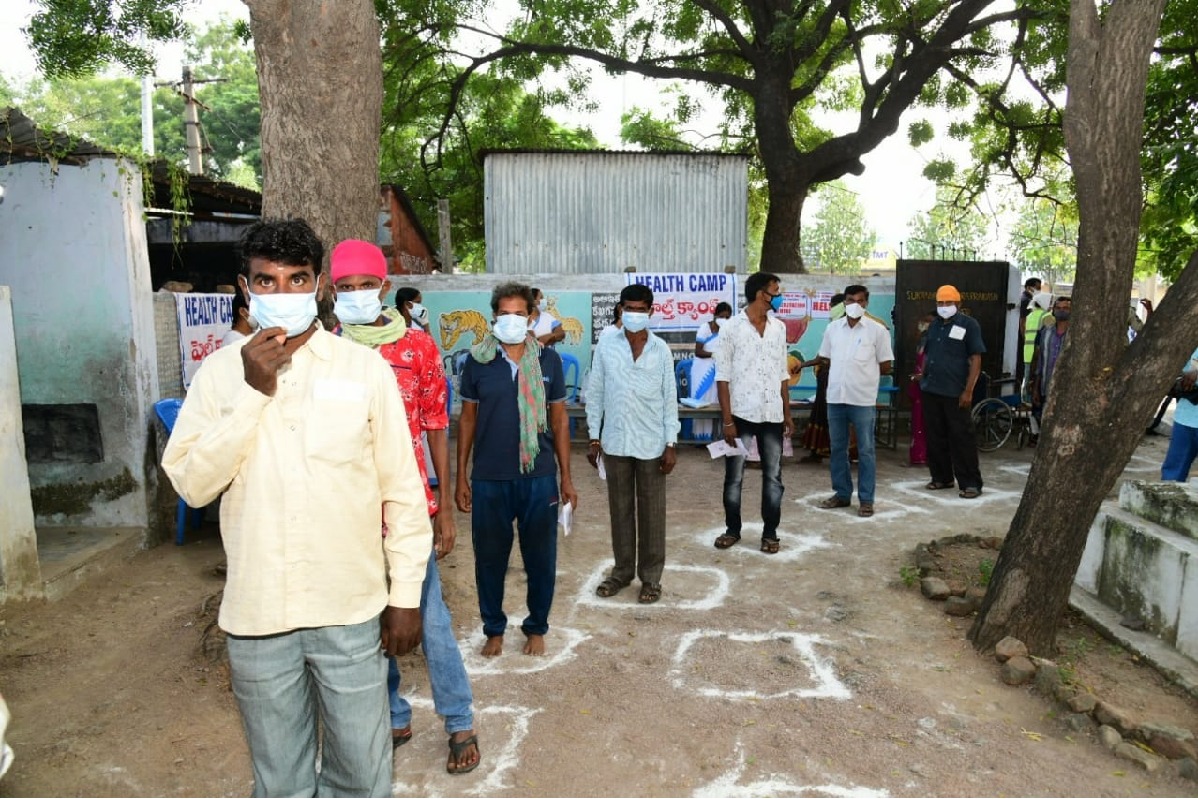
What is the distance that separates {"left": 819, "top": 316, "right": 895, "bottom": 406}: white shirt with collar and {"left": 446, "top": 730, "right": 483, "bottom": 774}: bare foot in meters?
4.74

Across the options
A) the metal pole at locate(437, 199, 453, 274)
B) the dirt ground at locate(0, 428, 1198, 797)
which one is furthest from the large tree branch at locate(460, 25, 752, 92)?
the dirt ground at locate(0, 428, 1198, 797)

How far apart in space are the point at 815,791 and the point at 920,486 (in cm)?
560

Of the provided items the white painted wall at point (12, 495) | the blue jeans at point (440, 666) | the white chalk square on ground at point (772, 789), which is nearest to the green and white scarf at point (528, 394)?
the blue jeans at point (440, 666)

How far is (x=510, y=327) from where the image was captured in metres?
4.11

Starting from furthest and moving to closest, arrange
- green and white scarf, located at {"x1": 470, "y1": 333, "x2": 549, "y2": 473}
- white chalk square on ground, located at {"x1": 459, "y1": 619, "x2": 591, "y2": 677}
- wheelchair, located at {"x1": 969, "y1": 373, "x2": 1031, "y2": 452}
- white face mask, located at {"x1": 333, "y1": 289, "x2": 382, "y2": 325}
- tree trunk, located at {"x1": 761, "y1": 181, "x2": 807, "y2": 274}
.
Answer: tree trunk, located at {"x1": 761, "y1": 181, "x2": 807, "y2": 274} < wheelchair, located at {"x1": 969, "y1": 373, "x2": 1031, "y2": 452} < white chalk square on ground, located at {"x1": 459, "y1": 619, "x2": 591, "y2": 677} < green and white scarf, located at {"x1": 470, "y1": 333, "x2": 549, "y2": 473} < white face mask, located at {"x1": 333, "y1": 289, "x2": 382, "y2": 325}

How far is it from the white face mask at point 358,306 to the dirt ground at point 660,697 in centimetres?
173

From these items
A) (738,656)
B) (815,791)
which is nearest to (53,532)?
(738,656)

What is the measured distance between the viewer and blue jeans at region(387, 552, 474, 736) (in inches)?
129

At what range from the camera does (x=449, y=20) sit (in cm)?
1378

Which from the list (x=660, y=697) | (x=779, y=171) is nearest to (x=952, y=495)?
(x=660, y=697)

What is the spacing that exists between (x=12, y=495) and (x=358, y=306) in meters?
2.94

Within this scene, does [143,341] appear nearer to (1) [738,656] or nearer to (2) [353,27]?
(2) [353,27]

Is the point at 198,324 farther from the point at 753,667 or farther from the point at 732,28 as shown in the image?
the point at 732,28

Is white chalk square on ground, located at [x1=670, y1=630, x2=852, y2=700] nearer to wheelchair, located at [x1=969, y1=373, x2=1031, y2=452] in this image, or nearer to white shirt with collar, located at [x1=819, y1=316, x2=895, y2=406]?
white shirt with collar, located at [x1=819, y1=316, x2=895, y2=406]
